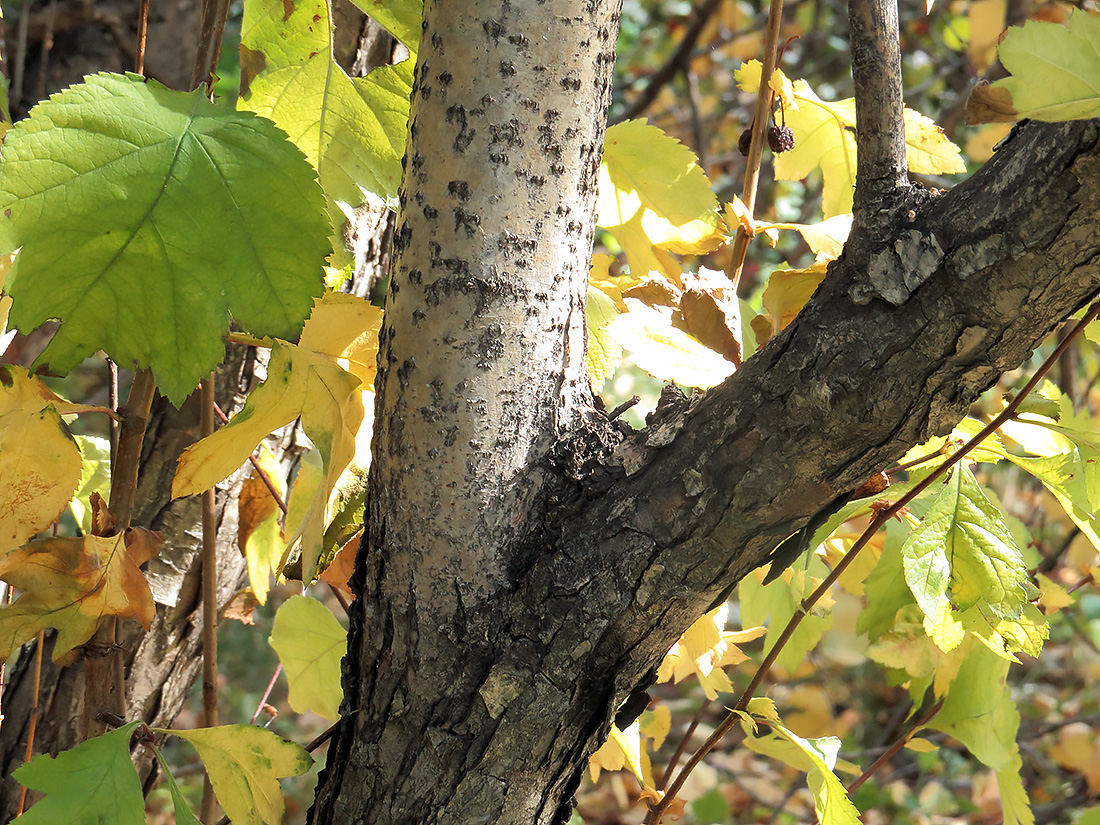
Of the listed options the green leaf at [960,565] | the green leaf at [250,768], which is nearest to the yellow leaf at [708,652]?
the green leaf at [960,565]

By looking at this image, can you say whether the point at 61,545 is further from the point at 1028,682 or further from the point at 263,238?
the point at 1028,682

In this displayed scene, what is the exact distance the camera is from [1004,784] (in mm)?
715

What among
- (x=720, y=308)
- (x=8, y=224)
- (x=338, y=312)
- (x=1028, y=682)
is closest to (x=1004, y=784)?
(x=720, y=308)

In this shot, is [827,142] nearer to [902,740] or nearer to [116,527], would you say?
[902,740]

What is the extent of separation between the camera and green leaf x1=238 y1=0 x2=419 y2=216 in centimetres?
56

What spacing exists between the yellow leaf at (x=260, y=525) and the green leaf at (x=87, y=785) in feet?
0.75

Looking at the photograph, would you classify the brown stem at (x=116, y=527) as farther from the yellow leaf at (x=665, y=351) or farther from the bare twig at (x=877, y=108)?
the bare twig at (x=877, y=108)

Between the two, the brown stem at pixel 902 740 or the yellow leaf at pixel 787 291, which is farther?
the brown stem at pixel 902 740

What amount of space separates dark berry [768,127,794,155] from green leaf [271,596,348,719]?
50cm

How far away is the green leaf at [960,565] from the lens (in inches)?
19.6

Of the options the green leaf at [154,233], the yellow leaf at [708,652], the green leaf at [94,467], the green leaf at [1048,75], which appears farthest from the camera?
the green leaf at [94,467]

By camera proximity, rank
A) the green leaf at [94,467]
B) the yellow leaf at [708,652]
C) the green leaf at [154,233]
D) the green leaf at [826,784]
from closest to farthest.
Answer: the green leaf at [154,233]
the green leaf at [826,784]
the yellow leaf at [708,652]
the green leaf at [94,467]

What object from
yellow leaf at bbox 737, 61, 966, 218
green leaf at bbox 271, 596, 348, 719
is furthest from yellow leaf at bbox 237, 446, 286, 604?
yellow leaf at bbox 737, 61, 966, 218

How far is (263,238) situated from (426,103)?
11 cm
